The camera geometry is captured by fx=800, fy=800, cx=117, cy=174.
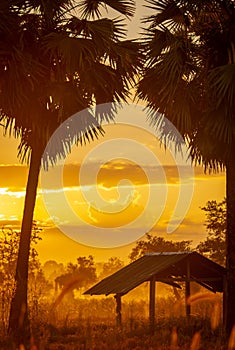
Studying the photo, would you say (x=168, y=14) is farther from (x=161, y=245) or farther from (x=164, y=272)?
(x=161, y=245)

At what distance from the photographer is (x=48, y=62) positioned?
2481 centimetres

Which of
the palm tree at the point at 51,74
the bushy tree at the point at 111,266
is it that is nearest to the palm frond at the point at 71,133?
the palm tree at the point at 51,74

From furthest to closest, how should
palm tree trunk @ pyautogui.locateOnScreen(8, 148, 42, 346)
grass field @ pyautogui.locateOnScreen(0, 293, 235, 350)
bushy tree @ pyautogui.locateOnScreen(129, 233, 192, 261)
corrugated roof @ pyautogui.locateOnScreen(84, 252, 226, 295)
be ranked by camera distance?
bushy tree @ pyautogui.locateOnScreen(129, 233, 192, 261), corrugated roof @ pyautogui.locateOnScreen(84, 252, 226, 295), palm tree trunk @ pyautogui.locateOnScreen(8, 148, 42, 346), grass field @ pyautogui.locateOnScreen(0, 293, 235, 350)

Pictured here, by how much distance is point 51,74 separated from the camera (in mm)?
24906

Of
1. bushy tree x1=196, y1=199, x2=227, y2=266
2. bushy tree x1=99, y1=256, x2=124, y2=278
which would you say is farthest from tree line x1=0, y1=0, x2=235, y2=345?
bushy tree x1=99, y1=256, x2=124, y2=278

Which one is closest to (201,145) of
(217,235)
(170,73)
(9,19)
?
(170,73)

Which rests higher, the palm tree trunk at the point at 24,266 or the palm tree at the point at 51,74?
the palm tree at the point at 51,74

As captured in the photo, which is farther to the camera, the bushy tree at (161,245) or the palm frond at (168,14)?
the bushy tree at (161,245)

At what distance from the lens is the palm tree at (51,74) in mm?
23062

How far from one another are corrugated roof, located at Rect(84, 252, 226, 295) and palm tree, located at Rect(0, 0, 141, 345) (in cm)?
572

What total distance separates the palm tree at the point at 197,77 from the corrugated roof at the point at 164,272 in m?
3.98

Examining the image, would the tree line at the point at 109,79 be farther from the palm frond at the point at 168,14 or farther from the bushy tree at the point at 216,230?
the bushy tree at the point at 216,230

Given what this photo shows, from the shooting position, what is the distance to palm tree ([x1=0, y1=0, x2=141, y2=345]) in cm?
2306

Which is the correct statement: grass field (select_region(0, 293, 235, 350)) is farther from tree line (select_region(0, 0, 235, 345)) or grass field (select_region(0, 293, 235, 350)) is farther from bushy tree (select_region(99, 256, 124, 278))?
bushy tree (select_region(99, 256, 124, 278))
